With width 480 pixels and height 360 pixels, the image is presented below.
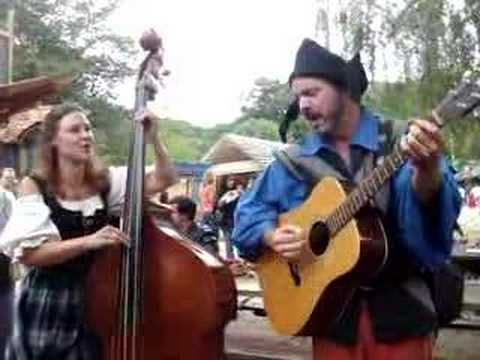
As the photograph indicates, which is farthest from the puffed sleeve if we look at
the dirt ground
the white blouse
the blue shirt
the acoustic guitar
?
the dirt ground

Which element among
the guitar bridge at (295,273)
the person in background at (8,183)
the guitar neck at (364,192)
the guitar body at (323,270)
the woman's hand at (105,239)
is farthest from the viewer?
the person in background at (8,183)

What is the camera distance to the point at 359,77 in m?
2.58

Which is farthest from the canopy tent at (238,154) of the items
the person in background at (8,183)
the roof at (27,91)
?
the roof at (27,91)

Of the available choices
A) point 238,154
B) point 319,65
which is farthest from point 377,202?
point 238,154

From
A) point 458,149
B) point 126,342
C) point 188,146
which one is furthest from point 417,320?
point 188,146

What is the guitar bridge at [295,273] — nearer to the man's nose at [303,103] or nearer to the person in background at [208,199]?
the man's nose at [303,103]

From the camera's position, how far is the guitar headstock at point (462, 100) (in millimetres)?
2029

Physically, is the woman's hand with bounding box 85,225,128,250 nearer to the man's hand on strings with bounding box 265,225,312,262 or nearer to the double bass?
the double bass

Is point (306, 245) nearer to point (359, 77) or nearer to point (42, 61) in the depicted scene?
point (359, 77)

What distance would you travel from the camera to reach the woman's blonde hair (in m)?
2.94

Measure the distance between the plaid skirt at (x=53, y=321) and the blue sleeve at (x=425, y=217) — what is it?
1.18 meters

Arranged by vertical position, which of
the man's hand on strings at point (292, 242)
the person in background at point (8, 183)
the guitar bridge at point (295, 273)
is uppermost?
the man's hand on strings at point (292, 242)

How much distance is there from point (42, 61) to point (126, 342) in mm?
22445

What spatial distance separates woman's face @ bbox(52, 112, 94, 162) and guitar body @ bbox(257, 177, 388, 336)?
0.76 metres
